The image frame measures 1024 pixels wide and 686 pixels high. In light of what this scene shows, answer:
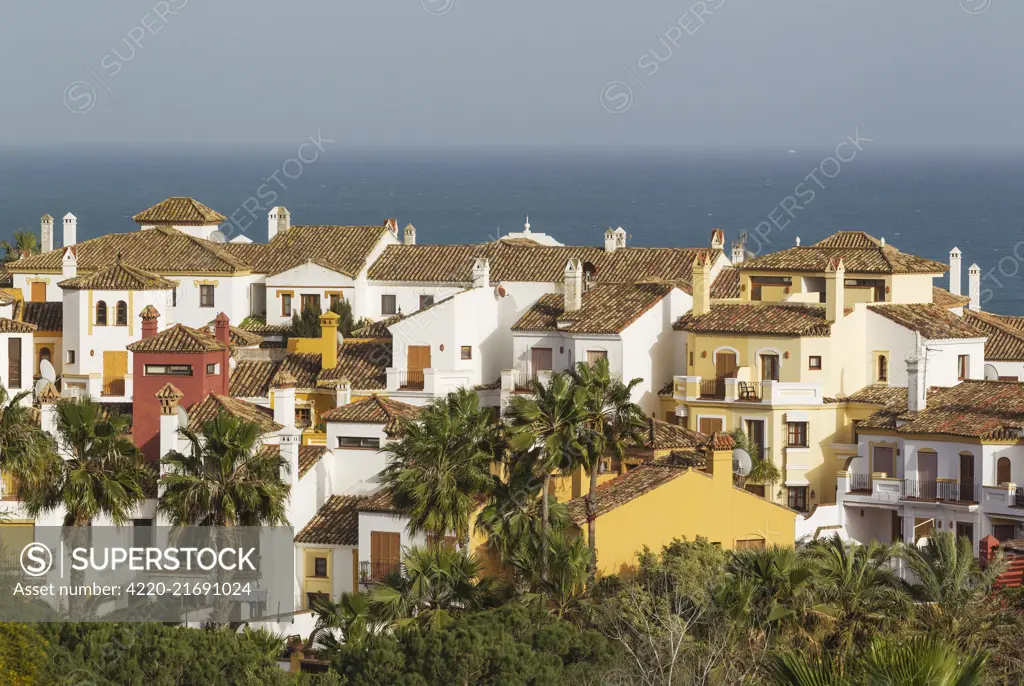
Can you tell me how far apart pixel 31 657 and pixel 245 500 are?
6358 millimetres

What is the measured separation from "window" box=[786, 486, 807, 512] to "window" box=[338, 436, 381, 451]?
10.4m

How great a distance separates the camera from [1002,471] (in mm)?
52938

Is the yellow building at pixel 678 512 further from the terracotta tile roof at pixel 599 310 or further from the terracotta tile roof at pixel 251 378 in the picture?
the terracotta tile roof at pixel 251 378

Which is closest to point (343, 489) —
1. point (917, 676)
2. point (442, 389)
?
point (442, 389)

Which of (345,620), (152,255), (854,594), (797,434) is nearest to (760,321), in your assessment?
(797,434)

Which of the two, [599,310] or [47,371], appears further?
[47,371]

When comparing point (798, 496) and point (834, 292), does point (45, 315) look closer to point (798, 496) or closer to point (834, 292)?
point (834, 292)

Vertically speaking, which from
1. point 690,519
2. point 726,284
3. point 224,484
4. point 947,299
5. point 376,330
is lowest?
point 690,519

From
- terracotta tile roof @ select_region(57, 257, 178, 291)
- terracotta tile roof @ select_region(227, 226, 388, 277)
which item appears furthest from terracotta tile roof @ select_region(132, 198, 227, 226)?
terracotta tile roof @ select_region(57, 257, 178, 291)

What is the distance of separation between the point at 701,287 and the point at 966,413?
953 centimetres

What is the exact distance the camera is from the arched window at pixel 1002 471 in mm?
52844

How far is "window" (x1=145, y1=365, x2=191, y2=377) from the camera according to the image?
58750 millimetres

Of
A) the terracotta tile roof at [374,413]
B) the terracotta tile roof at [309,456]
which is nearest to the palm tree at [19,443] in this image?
the terracotta tile roof at [309,456]

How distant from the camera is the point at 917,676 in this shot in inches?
1000
